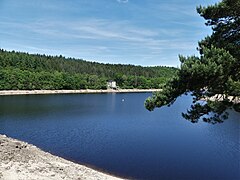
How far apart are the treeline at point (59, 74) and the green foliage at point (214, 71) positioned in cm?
7015

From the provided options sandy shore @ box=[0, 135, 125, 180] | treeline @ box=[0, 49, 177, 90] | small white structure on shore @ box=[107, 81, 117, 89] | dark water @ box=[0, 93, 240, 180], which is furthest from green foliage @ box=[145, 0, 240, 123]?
small white structure on shore @ box=[107, 81, 117, 89]

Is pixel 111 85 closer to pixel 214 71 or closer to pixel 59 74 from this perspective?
pixel 59 74

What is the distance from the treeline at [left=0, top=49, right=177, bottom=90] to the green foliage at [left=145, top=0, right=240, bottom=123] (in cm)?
7015

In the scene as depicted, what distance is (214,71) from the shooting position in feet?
27.8

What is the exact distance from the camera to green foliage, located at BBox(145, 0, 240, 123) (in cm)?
866

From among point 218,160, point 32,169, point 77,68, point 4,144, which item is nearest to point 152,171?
point 218,160

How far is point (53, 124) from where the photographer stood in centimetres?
3812

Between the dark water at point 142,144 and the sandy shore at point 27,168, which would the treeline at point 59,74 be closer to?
the dark water at point 142,144

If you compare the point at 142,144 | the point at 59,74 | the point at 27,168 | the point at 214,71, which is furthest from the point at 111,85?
the point at 214,71

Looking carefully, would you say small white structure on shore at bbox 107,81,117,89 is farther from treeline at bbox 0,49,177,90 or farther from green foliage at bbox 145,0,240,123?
green foliage at bbox 145,0,240,123

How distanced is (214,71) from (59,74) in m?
104

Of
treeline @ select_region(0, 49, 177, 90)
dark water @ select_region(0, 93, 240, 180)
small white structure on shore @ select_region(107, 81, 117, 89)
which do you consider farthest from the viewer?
small white structure on shore @ select_region(107, 81, 117, 89)

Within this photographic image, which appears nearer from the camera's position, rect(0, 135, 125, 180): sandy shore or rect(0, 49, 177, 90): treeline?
rect(0, 135, 125, 180): sandy shore

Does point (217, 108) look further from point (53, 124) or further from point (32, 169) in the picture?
point (53, 124)
